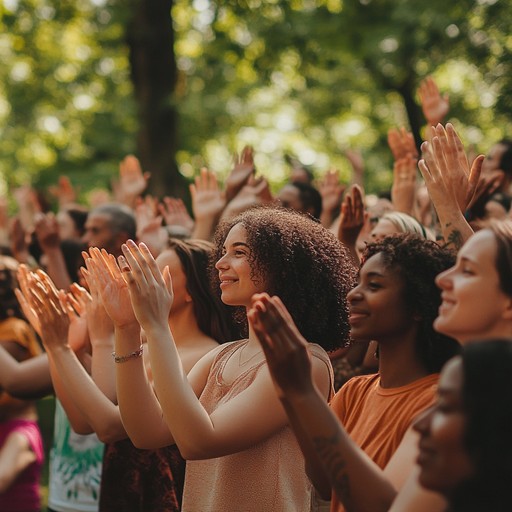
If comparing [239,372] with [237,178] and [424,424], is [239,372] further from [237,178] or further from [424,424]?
[237,178]

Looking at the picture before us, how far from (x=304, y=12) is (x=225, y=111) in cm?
409

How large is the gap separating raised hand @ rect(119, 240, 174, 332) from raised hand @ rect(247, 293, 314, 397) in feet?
2.67

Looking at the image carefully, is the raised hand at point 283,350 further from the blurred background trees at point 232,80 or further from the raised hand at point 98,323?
the blurred background trees at point 232,80

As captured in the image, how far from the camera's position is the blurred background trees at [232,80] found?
11.6 metres

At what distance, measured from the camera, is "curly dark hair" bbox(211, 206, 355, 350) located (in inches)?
149

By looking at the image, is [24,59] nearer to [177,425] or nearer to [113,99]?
[113,99]

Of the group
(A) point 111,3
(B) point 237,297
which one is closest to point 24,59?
(A) point 111,3

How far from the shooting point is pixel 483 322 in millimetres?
2664

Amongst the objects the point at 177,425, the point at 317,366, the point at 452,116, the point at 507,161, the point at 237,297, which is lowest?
the point at 177,425

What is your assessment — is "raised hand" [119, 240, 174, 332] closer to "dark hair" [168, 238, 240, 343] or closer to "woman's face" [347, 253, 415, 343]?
"woman's face" [347, 253, 415, 343]

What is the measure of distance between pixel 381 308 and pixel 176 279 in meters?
1.75

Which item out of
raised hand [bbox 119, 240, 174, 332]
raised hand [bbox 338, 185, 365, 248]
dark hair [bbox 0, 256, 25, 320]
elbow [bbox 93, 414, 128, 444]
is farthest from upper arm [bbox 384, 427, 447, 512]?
dark hair [bbox 0, 256, 25, 320]

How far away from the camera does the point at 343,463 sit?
2580mm

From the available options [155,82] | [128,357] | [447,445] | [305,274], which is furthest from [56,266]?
[155,82]
